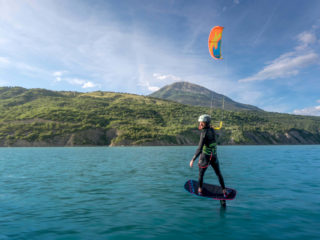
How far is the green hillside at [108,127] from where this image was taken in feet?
391

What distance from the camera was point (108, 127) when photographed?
443ft

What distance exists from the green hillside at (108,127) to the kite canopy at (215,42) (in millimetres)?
105353

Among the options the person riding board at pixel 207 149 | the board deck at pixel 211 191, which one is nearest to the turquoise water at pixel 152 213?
the board deck at pixel 211 191

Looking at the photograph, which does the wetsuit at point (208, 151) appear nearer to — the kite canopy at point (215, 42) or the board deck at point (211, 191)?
the board deck at point (211, 191)

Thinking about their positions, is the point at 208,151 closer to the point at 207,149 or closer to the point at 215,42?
the point at 207,149

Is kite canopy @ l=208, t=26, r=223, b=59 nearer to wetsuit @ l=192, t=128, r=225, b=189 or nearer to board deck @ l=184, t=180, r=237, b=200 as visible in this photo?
wetsuit @ l=192, t=128, r=225, b=189

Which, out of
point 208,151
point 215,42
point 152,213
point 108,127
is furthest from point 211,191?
point 108,127

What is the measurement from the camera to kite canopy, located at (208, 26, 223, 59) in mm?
16016

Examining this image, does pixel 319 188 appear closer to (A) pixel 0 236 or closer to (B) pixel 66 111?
(A) pixel 0 236

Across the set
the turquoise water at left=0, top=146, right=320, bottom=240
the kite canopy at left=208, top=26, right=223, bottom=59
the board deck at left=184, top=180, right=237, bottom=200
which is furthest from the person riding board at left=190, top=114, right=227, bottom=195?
the kite canopy at left=208, top=26, right=223, bottom=59

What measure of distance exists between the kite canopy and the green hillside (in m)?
105

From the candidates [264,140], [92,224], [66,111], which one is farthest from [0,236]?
[264,140]

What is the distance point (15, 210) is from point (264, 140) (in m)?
168

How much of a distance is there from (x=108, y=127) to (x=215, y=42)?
124 meters
